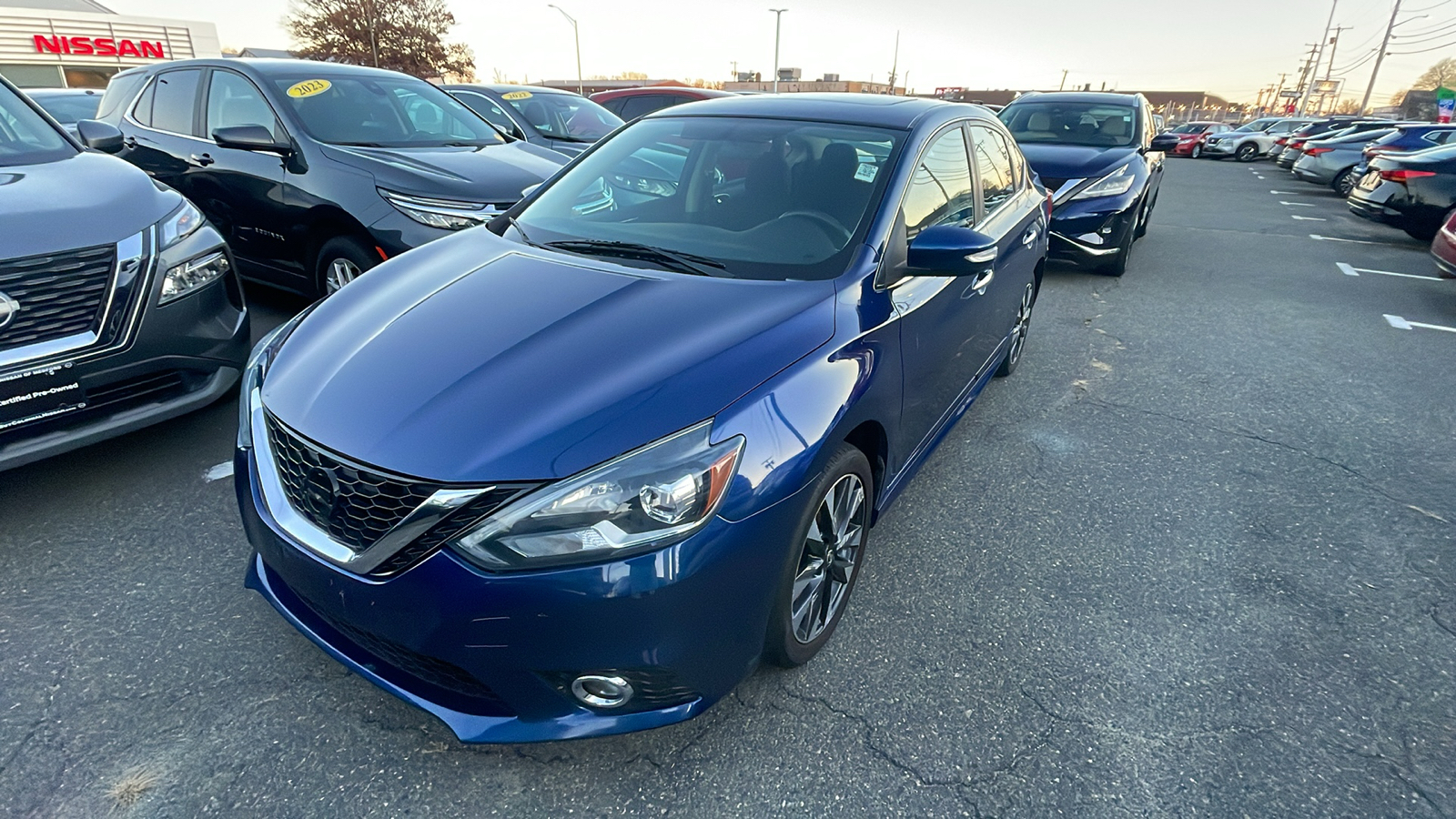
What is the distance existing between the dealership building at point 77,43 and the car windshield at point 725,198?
33479 millimetres

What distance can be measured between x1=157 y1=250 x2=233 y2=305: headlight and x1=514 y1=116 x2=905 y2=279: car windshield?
4.55ft

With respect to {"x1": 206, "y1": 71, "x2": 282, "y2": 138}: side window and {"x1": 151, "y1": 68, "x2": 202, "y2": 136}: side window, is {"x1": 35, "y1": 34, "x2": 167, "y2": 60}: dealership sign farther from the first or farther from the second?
{"x1": 206, "y1": 71, "x2": 282, "y2": 138}: side window

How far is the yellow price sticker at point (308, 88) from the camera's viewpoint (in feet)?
15.9

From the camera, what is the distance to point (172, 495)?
10.0 feet

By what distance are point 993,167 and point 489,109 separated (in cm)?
681

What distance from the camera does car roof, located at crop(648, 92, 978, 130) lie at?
2908mm

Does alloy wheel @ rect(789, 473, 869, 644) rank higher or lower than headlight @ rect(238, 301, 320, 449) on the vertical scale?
lower

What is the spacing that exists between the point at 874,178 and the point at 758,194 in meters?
0.41

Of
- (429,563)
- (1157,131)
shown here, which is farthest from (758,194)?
(1157,131)

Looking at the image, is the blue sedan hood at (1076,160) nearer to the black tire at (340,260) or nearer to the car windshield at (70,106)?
the black tire at (340,260)

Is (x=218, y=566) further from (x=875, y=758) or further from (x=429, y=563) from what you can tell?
(x=875, y=758)

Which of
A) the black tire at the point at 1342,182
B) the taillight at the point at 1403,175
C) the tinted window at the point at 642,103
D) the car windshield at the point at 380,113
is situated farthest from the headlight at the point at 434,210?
the black tire at the point at 1342,182

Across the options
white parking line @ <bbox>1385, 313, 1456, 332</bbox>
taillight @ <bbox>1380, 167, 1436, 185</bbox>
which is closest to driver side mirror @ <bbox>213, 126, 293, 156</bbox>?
white parking line @ <bbox>1385, 313, 1456, 332</bbox>

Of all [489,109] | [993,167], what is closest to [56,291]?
[993,167]
